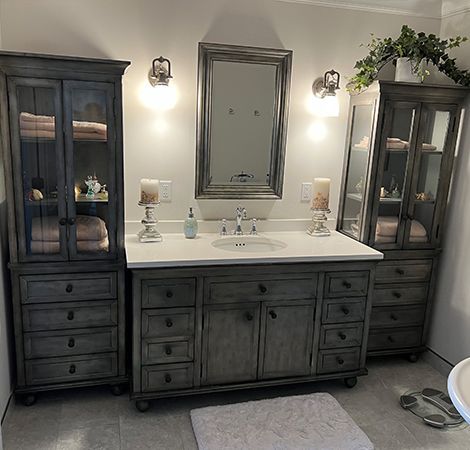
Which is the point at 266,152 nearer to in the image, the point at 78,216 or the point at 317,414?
the point at 78,216

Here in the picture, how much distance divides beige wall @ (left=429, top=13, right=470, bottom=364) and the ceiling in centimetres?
5

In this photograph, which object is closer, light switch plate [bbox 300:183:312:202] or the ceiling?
the ceiling

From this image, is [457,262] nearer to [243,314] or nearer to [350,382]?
[350,382]

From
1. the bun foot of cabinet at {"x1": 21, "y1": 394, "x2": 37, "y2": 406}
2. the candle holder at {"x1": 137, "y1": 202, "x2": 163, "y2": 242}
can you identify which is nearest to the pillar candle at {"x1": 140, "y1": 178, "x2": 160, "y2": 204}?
the candle holder at {"x1": 137, "y1": 202, "x2": 163, "y2": 242}

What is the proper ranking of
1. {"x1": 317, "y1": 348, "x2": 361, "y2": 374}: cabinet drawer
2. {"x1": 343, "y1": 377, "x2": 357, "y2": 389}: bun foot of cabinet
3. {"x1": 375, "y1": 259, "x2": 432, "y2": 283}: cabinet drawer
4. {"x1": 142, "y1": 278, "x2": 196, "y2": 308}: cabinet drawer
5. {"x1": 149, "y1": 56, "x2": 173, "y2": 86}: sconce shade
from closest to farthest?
{"x1": 142, "y1": 278, "x2": 196, "y2": 308}: cabinet drawer < {"x1": 149, "y1": 56, "x2": 173, "y2": 86}: sconce shade < {"x1": 317, "y1": 348, "x2": 361, "y2": 374}: cabinet drawer < {"x1": 343, "y1": 377, "x2": 357, "y2": 389}: bun foot of cabinet < {"x1": 375, "y1": 259, "x2": 432, "y2": 283}: cabinet drawer

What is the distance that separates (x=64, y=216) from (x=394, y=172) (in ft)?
6.21

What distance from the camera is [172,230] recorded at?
2.83 m

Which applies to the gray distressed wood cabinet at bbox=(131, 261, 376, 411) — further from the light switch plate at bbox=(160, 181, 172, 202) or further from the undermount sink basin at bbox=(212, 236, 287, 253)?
the light switch plate at bbox=(160, 181, 172, 202)

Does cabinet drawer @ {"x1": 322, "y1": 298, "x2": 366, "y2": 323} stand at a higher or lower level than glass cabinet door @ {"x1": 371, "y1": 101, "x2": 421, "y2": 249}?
lower

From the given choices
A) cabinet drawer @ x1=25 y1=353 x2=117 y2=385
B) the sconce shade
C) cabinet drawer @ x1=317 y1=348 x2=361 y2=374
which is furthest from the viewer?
cabinet drawer @ x1=317 y1=348 x2=361 y2=374

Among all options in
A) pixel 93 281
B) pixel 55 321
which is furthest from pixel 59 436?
pixel 93 281

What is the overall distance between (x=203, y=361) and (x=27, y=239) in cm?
109

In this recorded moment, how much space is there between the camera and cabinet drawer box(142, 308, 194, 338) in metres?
2.34

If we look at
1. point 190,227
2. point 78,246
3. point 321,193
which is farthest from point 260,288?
point 78,246
